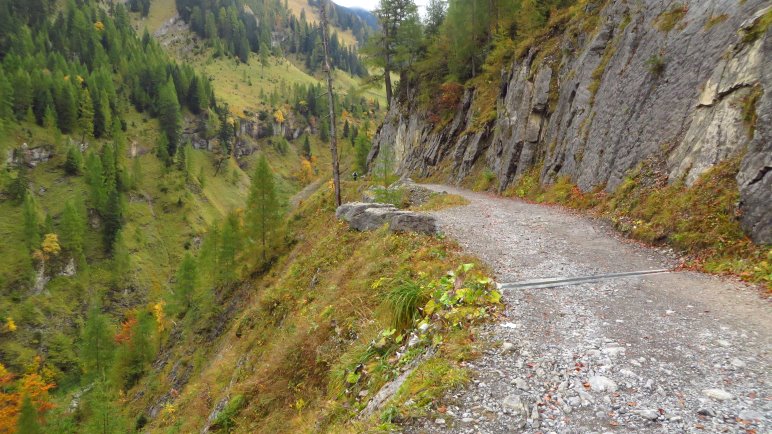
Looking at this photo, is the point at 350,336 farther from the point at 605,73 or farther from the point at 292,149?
the point at 292,149

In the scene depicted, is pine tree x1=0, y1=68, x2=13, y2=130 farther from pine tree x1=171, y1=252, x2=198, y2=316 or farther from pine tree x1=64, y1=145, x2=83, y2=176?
pine tree x1=171, y1=252, x2=198, y2=316

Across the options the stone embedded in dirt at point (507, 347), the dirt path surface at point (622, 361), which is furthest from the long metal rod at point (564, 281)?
the stone embedded in dirt at point (507, 347)

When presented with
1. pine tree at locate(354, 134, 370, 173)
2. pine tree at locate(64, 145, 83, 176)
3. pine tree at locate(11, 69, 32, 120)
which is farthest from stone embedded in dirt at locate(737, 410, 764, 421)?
pine tree at locate(11, 69, 32, 120)

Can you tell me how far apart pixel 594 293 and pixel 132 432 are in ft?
132

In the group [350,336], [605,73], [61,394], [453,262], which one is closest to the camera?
[350,336]

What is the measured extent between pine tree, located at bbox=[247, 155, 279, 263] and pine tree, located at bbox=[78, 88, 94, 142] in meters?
114

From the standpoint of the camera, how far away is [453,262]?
30.3ft

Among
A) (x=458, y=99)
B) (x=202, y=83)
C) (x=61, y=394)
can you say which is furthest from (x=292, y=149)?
(x=458, y=99)

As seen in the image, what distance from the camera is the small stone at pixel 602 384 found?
185 inches

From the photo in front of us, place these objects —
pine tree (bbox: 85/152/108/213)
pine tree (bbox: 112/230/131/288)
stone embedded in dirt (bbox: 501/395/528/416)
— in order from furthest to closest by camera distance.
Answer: pine tree (bbox: 85/152/108/213), pine tree (bbox: 112/230/131/288), stone embedded in dirt (bbox: 501/395/528/416)

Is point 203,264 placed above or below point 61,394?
above

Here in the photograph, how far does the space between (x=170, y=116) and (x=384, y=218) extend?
149411 millimetres

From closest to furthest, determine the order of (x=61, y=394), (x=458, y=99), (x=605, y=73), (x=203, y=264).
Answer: (x=605, y=73)
(x=458, y=99)
(x=203, y=264)
(x=61, y=394)

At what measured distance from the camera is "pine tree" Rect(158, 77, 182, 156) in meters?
137
